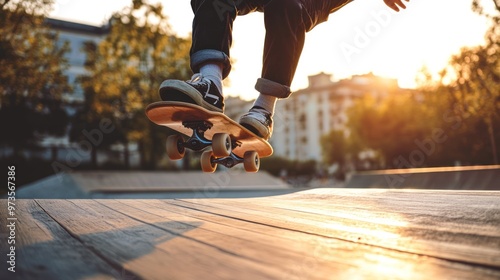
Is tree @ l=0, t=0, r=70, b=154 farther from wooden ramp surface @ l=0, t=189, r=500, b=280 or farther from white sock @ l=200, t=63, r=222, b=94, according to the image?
wooden ramp surface @ l=0, t=189, r=500, b=280

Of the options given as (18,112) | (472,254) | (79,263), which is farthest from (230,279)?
(18,112)

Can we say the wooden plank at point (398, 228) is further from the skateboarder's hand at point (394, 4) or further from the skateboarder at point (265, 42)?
the skateboarder's hand at point (394, 4)

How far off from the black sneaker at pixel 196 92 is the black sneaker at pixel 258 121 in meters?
0.22

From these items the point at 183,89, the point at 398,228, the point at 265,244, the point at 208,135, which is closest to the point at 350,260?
the point at 265,244

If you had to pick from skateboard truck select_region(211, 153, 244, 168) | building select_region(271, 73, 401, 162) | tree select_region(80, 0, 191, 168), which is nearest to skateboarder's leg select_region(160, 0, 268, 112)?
skateboard truck select_region(211, 153, 244, 168)

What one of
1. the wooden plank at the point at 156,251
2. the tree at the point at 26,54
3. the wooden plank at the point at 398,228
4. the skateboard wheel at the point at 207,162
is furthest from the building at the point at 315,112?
the wooden plank at the point at 156,251

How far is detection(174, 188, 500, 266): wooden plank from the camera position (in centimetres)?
94

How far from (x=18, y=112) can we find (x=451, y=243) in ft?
72.6

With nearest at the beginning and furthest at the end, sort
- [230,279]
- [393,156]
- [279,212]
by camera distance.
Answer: [230,279], [279,212], [393,156]

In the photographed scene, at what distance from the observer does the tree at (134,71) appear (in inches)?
737

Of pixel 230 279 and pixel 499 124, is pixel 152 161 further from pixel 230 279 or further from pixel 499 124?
pixel 230 279

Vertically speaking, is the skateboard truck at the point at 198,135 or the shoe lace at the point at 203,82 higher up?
the shoe lace at the point at 203,82

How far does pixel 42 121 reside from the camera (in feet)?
74.9

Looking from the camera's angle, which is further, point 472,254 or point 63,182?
point 63,182
